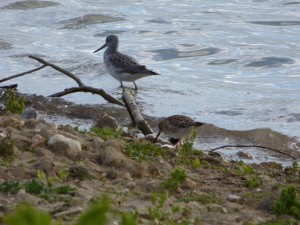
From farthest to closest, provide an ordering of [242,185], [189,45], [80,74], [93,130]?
1. [189,45]
2. [80,74]
3. [93,130]
4. [242,185]

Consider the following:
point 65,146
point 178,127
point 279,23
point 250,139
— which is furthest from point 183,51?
point 65,146

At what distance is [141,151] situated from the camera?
6.59 metres

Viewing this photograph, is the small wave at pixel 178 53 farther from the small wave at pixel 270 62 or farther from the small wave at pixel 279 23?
the small wave at pixel 279 23

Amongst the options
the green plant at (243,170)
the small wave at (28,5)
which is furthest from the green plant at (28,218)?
the small wave at (28,5)

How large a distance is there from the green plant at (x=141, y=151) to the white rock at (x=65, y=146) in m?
0.44

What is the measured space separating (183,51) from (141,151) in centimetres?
1036

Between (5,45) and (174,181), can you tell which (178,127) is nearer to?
(174,181)

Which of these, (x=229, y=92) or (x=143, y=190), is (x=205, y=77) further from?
(x=143, y=190)

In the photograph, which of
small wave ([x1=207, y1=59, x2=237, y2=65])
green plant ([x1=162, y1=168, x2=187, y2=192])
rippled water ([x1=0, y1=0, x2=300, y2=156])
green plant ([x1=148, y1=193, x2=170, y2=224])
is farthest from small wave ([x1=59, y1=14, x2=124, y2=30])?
green plant ([x1=148, y1=193, x2=170, y2=224])

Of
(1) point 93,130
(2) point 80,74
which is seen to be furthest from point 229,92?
(1) point 93,130

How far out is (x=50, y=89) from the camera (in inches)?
501

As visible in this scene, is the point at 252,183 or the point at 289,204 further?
the point at 252,183

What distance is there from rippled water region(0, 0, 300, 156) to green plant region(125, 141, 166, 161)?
13.2 ft

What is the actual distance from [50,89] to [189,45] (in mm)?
5215
